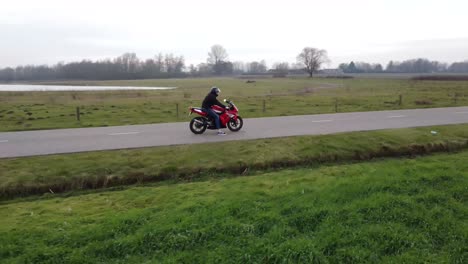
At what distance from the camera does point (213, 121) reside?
10836 millimetres

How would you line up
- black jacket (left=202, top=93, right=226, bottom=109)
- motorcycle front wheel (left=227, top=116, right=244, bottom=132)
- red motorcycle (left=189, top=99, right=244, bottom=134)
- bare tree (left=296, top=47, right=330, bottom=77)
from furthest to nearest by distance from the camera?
bare tree (left=296, top=47, right=330, bottom=77) → motorcycle front wheel (left=227, top=116, right=244, bottom=132) → red motorcycle (left=189, top=99, right=244, bottom=134) → black jacket (left=202, top=93, right=226, bottom=109)

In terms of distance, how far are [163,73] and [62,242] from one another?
11134 centimetres

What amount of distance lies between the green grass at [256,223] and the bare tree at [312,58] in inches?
3900

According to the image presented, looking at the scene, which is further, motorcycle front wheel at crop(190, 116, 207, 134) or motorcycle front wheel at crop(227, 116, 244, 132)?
motorcycle front wheel at crop(227, 116, 244, 132)

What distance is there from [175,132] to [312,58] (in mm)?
96387

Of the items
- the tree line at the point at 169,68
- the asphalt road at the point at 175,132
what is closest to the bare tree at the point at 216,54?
the tree line at the point at 169,68

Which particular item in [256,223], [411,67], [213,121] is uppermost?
[411,67]

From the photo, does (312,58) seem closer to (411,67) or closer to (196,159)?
(411,67)

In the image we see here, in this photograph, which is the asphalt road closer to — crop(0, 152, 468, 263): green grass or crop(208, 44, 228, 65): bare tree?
crop(0, 152, 468, 263): green grass

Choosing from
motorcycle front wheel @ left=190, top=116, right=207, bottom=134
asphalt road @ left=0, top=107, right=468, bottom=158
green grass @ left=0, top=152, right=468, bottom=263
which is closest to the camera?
green grass @ left=0, top=152, right=468, bottom=263

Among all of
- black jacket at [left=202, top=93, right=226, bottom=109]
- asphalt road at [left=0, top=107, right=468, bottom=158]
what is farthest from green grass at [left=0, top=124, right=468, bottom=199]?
black jacket at [left=202, top=93, right=226, bottom=109]

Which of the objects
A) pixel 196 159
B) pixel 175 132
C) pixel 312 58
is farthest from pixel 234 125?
pixel 312 58

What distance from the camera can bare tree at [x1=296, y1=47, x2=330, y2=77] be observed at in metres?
101

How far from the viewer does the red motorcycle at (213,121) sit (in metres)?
10.8
